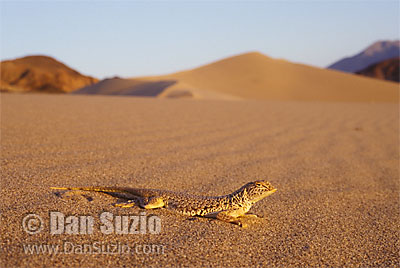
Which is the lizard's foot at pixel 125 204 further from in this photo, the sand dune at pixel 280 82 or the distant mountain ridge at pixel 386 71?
the distant mountain ridge at pixel 386 71

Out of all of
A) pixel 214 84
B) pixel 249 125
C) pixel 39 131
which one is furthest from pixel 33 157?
pixel 214 84

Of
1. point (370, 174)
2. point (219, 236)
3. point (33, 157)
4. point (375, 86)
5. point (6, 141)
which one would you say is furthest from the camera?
point (375, 86)

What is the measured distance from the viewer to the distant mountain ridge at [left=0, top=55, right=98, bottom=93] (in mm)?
97438

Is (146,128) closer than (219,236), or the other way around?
(219,236)

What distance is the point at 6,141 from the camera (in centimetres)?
447

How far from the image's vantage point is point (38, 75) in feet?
341

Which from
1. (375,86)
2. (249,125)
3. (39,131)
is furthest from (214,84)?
(39,131)

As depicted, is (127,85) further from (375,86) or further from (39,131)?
(39,131)

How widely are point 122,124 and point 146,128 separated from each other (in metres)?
0.49

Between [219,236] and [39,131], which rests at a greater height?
[39,131]

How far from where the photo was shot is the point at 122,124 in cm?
676

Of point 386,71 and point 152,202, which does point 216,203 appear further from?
point 386,71

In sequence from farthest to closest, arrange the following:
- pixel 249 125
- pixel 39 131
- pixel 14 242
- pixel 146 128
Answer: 1. pixel 249 125
2. pixel 146 128
3. pixel 39 131
4. pixel 14 242

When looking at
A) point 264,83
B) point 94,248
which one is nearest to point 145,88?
point 264,83
